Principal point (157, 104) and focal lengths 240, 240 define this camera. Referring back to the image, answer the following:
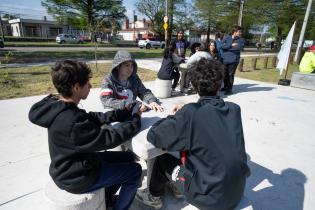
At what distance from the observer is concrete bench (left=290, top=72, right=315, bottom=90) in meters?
7.54

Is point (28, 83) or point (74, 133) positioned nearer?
point (74, 133)

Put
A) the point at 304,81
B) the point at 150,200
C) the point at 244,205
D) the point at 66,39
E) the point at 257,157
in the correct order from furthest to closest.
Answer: the point at 66,39, the point at 304,81, the point at 257,157, the point at 150,200, the point at 244,205

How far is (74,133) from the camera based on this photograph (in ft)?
4.77

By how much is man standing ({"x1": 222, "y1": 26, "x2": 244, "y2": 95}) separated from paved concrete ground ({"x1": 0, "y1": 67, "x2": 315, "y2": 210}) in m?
1.15

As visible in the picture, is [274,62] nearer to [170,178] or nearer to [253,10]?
[170,178]

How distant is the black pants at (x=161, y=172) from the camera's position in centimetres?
204

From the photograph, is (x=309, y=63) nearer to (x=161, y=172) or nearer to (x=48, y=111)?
(x=161, y=172)

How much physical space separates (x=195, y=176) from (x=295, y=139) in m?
3.13

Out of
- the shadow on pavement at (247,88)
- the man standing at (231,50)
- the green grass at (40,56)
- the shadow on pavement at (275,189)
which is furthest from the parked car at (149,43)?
the shadow on pavement at (275,189)

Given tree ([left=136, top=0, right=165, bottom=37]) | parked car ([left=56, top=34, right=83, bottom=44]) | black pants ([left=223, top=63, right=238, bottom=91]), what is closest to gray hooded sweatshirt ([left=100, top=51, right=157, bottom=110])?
black pants ([left=223, top=63, right=238, bottom=91])

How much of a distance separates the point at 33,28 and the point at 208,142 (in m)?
56.1

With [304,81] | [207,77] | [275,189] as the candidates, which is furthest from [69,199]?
[304,81]

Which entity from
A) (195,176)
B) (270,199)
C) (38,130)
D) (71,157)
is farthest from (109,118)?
(38,130)

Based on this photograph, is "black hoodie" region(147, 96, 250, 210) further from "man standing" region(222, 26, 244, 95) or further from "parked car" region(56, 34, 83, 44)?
"parked car" region(56, 34, 83, 44)
